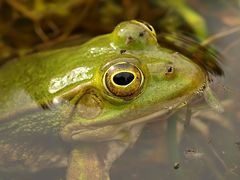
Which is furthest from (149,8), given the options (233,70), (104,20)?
(233,70)

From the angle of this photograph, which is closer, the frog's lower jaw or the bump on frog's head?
the bump on frog's head

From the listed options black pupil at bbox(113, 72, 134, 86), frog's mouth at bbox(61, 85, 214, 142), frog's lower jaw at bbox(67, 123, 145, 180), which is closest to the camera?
black pupil at bbox(113, 72, 134, 86)

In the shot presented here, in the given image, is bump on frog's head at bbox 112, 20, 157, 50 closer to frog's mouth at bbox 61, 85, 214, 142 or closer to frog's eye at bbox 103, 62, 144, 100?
frog's eye at bbox 103, 62, 144, 100

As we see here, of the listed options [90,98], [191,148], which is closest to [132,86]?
[90,98]

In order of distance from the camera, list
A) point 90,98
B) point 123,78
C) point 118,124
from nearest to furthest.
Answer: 1. point 123,78
2. point 90,98
3. point 118,124

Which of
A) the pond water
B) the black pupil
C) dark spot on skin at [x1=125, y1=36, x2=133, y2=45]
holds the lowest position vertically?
the pond water

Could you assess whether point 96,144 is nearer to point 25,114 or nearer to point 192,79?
point 25,114

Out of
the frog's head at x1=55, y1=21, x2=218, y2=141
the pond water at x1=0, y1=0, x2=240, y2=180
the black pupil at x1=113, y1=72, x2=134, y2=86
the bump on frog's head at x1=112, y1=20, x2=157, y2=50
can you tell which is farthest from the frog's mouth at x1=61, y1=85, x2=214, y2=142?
the bump on frog's head at x1=112, y1=20, x2=157, y2=50

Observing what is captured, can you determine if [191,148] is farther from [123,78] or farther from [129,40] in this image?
[129,40]
